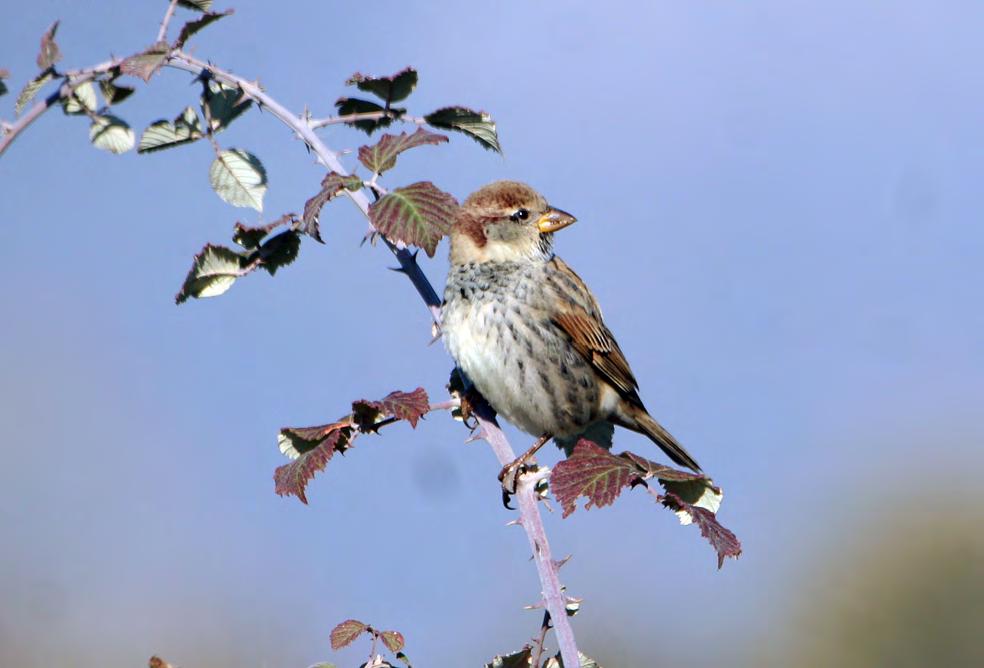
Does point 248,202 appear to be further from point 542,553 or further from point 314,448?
point 542,553

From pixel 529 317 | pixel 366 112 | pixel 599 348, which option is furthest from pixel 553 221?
pixel 366 112

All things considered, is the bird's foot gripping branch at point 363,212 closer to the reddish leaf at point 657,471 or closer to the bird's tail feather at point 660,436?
the reddish leaf at point 657,471

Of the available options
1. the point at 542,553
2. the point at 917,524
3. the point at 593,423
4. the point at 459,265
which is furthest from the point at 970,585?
the point at 542,553

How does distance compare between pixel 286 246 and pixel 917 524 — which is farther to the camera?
pixel 917 524

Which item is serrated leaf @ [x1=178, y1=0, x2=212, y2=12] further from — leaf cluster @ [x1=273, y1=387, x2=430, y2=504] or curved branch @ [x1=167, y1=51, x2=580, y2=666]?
leaf cluster @ [x1=273, y1=387, x2=430, y2=504]

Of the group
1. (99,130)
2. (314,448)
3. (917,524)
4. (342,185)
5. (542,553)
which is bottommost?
(542,553)

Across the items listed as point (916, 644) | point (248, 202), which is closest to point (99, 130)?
point (248, 202)

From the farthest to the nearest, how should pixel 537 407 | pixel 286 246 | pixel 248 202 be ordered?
pixel 537 407
pixel 248 202
pixel 286 246

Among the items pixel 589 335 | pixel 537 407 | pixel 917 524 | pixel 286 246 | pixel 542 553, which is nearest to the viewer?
pixel 542 553

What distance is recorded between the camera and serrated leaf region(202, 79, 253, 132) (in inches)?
101

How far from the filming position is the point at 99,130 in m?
2.70

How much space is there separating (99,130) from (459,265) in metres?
1.31

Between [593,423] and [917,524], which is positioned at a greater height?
[917,524]

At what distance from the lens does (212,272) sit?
2.46 metres
